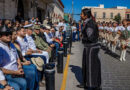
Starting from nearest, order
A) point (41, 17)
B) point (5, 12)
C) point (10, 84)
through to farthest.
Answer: point (10, 84), point (5, 12), point (41, 17)

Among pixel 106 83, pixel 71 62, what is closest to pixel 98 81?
pixel 106 83

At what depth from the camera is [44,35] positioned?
816cm

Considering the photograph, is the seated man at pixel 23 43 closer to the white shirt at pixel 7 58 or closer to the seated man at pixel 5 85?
the white shirt at pixel 7 58

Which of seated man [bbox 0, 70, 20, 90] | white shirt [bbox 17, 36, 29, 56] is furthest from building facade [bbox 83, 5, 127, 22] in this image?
seated man [bbox 0, 70, 20, 90]

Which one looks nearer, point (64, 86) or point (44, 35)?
point (64, 86)

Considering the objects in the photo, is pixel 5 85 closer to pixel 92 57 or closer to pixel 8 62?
pixel 8 62

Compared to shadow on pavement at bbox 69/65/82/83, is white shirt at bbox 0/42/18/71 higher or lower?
higher

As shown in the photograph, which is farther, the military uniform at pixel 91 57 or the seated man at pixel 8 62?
the military uniform at pixel 91 57

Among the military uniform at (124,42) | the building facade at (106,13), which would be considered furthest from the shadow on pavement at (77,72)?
the building facade at (106,13)

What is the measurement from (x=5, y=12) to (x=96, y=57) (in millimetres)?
8612

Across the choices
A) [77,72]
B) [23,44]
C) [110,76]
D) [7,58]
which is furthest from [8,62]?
[110,76]

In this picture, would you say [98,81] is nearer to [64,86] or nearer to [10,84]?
[64,86]

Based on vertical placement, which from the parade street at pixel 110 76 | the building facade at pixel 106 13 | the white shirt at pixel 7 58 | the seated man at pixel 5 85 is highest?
the building facade at pixel 106 13

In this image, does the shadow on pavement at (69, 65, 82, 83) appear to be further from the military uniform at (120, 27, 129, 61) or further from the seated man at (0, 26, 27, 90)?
the military uniform at (120, 27, 129, 61)
